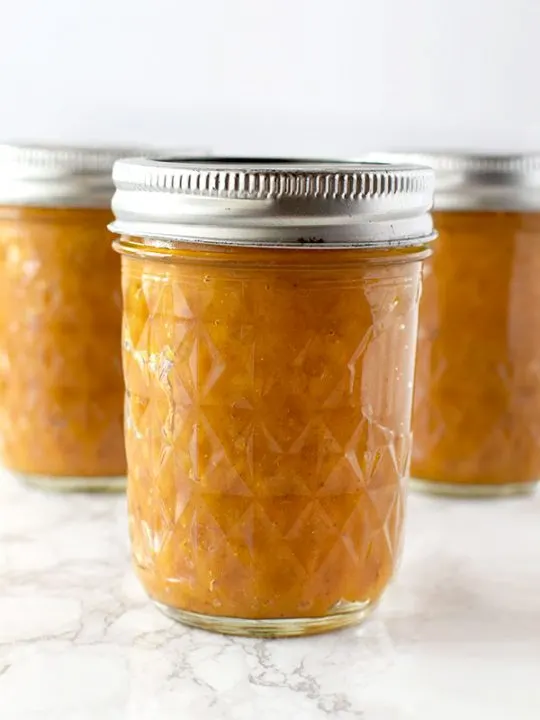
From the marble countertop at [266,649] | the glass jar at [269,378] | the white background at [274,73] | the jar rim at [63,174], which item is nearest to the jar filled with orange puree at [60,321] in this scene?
the jar rim at [63,174]

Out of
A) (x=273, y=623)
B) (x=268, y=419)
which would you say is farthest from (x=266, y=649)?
(x=268, y=419)

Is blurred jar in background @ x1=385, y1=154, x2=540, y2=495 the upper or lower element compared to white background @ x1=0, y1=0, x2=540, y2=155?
lower

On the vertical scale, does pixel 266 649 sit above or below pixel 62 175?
below

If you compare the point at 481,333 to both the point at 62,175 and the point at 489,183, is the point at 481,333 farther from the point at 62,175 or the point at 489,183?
the point at 62,175

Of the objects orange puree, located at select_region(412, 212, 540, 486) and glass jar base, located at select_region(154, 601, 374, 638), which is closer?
glass jar base, located at select_region(154, 601, 374, 638)

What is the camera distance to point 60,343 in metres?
1.12

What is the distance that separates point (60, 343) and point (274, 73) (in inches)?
21.4

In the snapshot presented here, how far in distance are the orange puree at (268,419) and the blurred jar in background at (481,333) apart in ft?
0.81

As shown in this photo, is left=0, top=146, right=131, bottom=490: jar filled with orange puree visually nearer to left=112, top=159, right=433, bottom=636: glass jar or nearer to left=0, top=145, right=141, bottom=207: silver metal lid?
left=0, top=145, right=141, bottom=207: silver metal lid

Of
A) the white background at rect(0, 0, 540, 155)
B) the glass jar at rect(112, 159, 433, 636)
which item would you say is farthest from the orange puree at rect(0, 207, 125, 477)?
the white background at rect(0, 0, 540, 155)

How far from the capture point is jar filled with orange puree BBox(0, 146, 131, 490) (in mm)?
1065

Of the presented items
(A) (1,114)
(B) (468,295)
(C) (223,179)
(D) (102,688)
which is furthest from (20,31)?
(D) (102,688)

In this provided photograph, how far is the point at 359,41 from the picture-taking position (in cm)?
145

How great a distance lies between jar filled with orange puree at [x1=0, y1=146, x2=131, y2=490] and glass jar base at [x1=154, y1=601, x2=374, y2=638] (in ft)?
1.05
